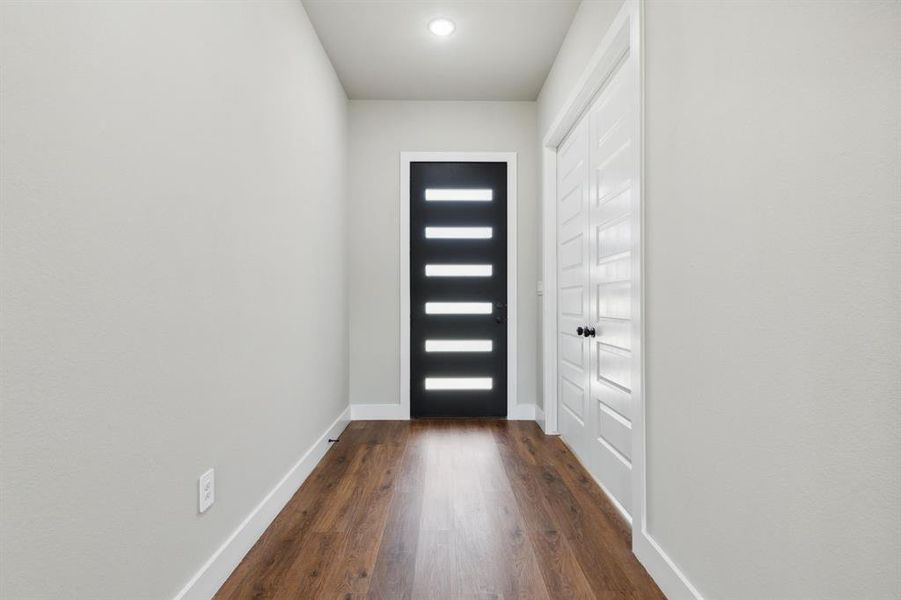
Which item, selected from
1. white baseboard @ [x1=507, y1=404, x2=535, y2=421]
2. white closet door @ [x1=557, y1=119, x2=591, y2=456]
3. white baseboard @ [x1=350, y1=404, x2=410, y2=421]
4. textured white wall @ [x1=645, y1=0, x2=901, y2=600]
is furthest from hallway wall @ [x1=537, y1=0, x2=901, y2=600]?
white baseboard @ [x1=350, y1=404, x2=410, y2=421]

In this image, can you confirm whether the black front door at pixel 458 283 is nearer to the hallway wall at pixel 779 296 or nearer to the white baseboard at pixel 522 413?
the white baseboard at pixel 522 413

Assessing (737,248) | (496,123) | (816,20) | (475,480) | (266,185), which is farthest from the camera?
(496,123)

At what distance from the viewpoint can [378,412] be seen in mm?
3928

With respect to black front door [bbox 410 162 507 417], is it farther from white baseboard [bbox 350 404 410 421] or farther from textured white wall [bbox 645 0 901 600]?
textured white wall [bbox 645 0 901 600]

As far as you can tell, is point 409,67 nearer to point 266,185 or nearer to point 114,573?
point 266,185

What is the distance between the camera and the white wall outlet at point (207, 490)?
1.50 meters

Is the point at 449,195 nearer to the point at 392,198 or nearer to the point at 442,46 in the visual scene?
the point at 392,198

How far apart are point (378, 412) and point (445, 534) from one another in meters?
2.05

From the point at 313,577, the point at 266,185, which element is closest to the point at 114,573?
the point at 313,577

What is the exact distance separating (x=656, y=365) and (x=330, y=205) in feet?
7.93

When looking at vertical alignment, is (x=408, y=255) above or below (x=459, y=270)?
above

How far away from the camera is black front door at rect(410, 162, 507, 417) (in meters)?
3.94

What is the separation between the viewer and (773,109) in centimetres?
106

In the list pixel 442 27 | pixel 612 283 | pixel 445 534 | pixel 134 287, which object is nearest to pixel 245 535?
pixel 445 534
